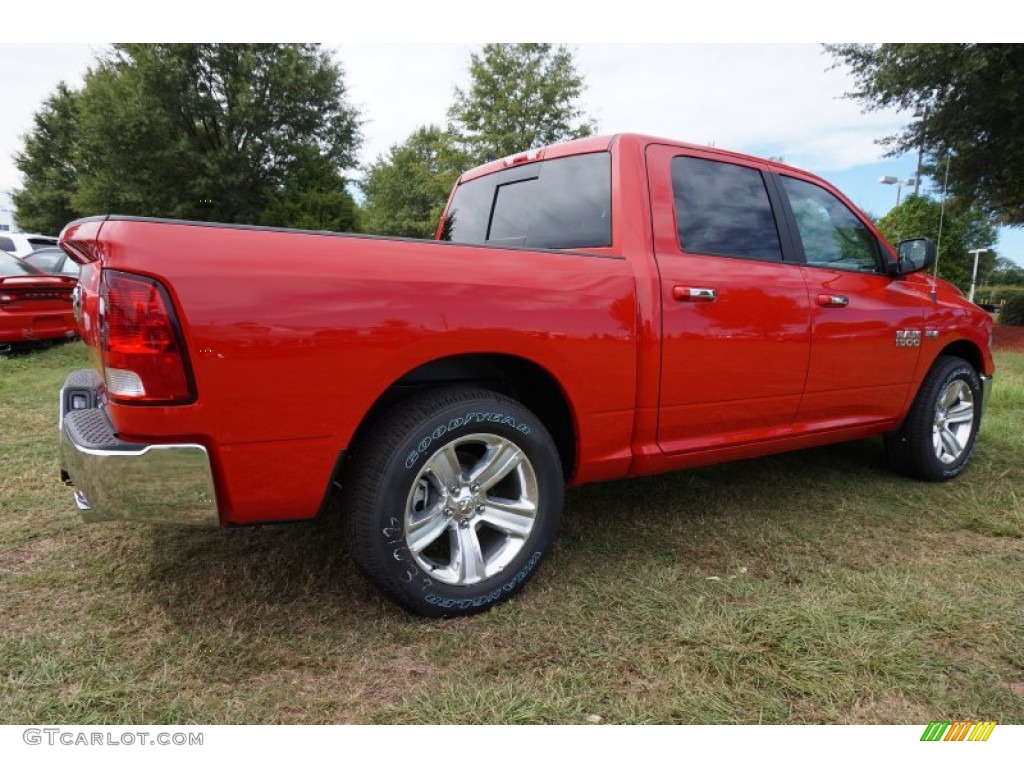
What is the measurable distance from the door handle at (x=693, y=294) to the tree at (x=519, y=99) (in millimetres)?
19921

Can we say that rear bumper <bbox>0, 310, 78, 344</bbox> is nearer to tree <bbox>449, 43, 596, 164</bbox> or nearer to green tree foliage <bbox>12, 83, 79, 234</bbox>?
tree <bbox>449, 43, 596, 164</bbox>

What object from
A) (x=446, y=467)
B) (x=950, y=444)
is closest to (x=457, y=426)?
(x=446, y=467)

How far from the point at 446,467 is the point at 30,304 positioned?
27.0ft

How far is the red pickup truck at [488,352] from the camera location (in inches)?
73.4

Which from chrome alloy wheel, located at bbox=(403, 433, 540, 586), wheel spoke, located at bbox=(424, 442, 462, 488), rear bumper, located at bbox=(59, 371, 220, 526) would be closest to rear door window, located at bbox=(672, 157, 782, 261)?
chrome alloy wheel, located at bbox=(403, 433, 540, 586)

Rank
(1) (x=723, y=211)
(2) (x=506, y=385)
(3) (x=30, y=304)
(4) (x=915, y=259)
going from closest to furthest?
(2) (x=506, y=385) < (1) (x=723, y=211) < (4) (x=915, y=259) < (3) (x=30, y=304)

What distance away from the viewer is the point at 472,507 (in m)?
2.40

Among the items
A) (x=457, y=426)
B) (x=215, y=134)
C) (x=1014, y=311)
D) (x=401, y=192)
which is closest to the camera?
(x=457, y=426)

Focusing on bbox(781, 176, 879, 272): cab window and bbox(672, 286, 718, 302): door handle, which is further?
bbox(781, 176, 879, 272): cab window

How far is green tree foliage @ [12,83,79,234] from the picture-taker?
3089 centimetres

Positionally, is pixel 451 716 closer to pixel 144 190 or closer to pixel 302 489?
pixel 302 489

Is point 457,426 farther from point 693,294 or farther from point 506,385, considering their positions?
point 693,294

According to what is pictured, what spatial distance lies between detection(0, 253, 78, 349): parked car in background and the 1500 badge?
28.1 ft

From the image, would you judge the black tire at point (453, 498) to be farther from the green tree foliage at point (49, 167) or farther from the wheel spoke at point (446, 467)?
the green tree foliage at point (49, 167)
